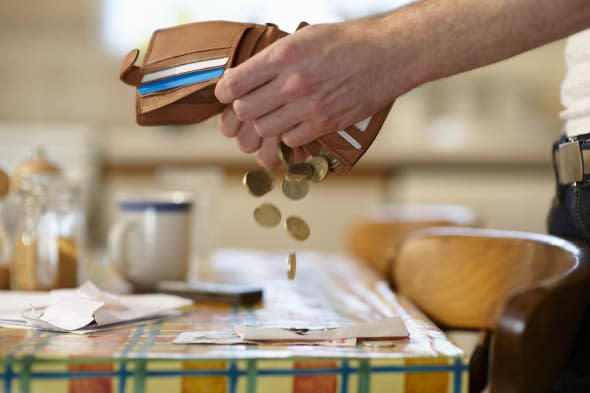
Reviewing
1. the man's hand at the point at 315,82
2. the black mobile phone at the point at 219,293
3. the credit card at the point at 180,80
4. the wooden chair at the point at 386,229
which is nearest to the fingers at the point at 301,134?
the man's hand at the point at 315,82

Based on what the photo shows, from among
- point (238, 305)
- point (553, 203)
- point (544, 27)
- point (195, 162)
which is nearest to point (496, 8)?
point (544, 27)

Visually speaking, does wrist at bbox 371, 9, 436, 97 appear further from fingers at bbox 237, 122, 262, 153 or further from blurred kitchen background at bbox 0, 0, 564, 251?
blurred kitchen background at bbox 0, 0, 564, 251

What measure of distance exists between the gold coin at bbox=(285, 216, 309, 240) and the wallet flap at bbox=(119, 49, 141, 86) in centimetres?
23

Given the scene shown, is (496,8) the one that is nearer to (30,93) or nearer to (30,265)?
(30,265)

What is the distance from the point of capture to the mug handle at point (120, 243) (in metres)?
1.12

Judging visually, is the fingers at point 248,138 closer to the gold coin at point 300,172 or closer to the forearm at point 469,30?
the gold coin at point 300,172

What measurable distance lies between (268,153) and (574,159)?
37 centimetres

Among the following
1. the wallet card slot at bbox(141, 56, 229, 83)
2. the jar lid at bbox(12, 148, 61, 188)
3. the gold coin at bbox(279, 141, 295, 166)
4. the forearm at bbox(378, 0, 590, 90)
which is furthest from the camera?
the jar lid at bbox(12, 148, 61, 188)

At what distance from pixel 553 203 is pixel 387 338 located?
39 centimetres

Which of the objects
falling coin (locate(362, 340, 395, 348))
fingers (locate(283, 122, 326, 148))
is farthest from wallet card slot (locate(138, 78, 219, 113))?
falling coin (locate(362, 340, 395, 348))

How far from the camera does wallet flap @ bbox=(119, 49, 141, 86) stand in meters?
0.85

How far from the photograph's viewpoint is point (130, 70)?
0.86 m

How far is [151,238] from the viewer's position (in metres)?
1.15

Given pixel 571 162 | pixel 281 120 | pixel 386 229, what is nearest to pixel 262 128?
pixel 281 120
